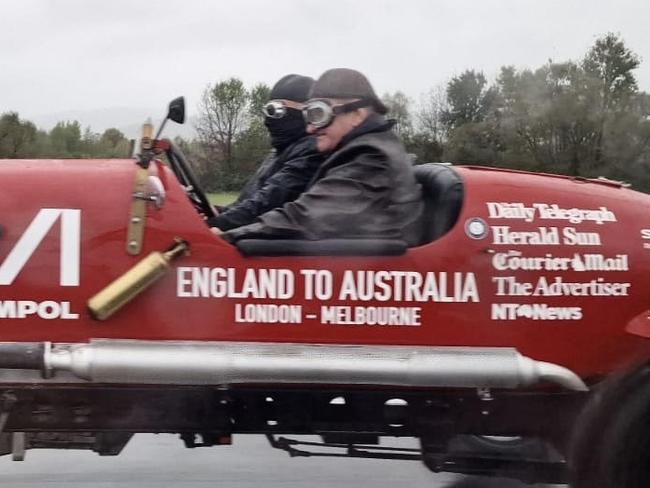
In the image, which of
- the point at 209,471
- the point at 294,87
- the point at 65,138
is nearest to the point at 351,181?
the point at 294,87

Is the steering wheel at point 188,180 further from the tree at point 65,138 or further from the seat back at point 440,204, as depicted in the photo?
the tree at point 65,138

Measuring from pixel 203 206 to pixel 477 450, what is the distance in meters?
1.55

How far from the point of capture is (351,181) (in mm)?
3666

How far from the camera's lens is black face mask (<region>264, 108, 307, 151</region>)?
4.95 metres

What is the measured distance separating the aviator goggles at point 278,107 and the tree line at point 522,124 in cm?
264

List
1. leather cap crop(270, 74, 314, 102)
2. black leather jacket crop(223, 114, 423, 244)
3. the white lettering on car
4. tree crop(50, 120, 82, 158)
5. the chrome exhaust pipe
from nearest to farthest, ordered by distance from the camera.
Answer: the chrome exhaust pipe
the white lettering on car
black leather jacket crop(223, 114, 423, 244)
leather cap crop(270, 74, 314, 102)
tree crop(50, 120, 82, 158)

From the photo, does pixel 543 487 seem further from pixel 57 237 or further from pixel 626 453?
pixel 57 237

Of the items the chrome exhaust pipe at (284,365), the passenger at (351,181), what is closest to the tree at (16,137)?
the passenger at (351,181)

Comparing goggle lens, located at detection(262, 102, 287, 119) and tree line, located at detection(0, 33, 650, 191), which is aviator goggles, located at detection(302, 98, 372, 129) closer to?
goggle lens, located at detection(262, 102, 287, 119)

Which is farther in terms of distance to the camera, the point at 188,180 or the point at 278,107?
the point at 278,107

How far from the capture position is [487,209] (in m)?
3.63

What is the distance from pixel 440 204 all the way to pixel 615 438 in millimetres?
1035

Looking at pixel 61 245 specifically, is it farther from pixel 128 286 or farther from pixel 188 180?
pixel 188 180

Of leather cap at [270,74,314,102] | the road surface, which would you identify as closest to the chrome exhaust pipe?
the road surface
